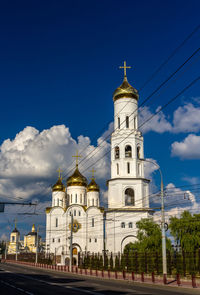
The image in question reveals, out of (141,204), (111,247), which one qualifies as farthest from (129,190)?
(111,247)

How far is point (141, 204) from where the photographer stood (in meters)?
51.1

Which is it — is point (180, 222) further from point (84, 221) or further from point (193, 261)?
point (84, 221)

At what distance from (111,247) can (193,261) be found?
2736cm

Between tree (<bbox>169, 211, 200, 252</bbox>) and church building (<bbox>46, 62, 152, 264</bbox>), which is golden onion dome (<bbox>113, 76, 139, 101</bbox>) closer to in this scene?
church building (<bbox>46, 62, 152, 264</bbox>)

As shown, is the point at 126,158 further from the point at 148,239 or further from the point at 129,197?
the point at 148,239

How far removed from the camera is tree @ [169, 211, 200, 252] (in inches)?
1501

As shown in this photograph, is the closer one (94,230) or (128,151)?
(128,151)

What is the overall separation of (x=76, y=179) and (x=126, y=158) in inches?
718

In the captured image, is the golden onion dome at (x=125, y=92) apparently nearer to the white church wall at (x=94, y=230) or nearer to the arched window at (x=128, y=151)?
the arched window at (x=128, y=151)

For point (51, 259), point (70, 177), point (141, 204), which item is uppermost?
point (70, 177)

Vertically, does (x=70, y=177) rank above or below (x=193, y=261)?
above

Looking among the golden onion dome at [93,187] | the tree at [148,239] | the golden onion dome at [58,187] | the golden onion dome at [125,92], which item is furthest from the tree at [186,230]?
the golden onion dome at [58,187]

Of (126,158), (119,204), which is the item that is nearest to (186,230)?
(119,204)

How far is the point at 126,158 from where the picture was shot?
5141 cm
